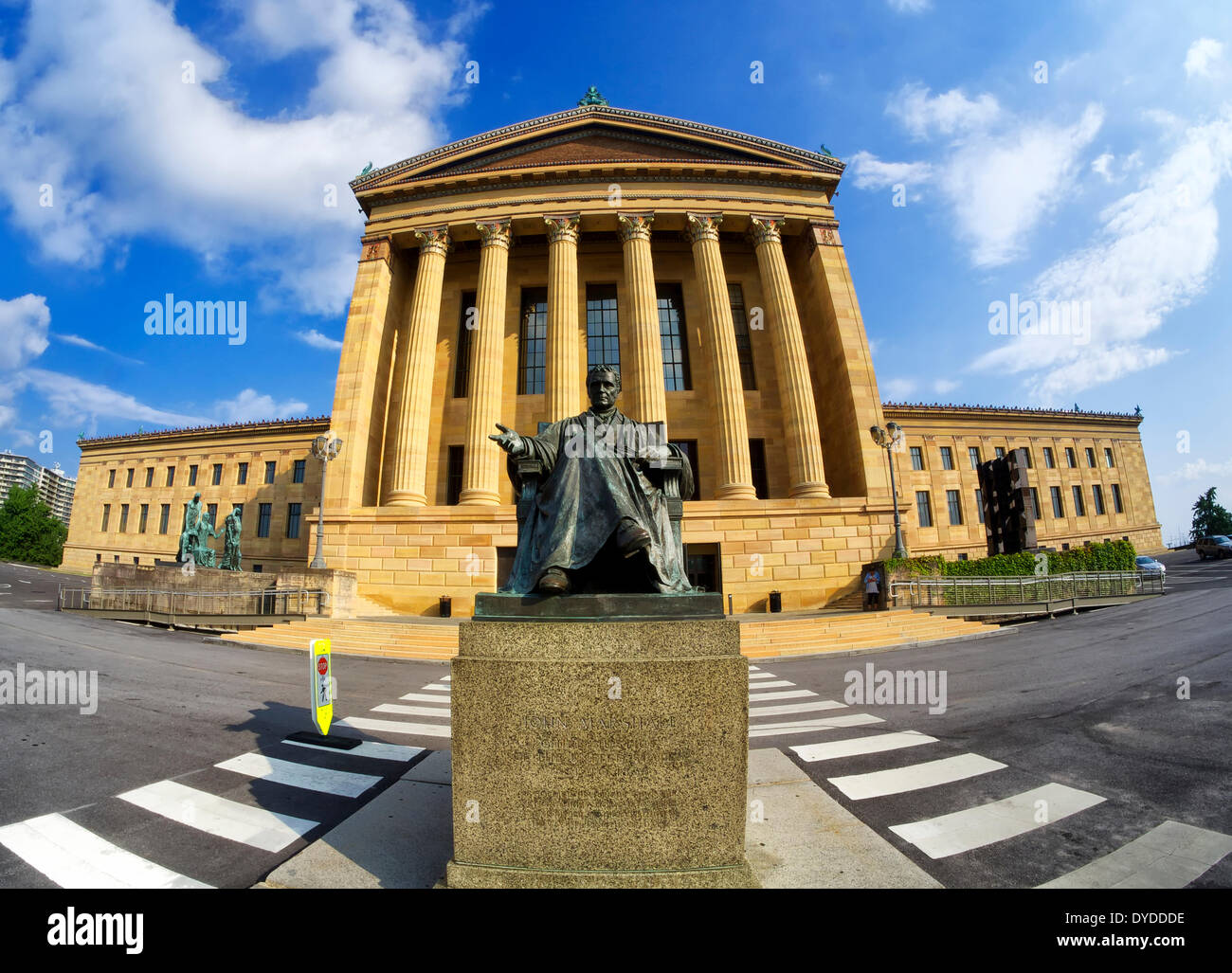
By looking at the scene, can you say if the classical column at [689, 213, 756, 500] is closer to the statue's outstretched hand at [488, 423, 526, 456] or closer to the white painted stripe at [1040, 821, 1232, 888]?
the white painted stripe at [1040, 821, 1232, 888]

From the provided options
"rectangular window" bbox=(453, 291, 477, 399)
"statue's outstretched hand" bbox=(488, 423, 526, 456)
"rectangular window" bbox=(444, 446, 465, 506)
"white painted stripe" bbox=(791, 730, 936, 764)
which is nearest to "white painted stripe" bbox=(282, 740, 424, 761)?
"statue's outstretched hand" bbox=(488, 423, 526, 456)

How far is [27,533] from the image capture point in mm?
58500

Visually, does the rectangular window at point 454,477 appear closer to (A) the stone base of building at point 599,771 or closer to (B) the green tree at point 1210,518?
(A) the stone base of building at point 599,771

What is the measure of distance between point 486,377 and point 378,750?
65.3 feet

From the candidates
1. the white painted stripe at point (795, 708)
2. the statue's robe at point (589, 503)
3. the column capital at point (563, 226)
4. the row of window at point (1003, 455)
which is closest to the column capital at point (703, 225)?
the column capital at point (563, 226)

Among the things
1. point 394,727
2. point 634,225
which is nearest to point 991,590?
point 394,727

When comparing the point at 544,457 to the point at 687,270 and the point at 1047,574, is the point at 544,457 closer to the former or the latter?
the point at 1047,574

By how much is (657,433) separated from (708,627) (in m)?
1.76

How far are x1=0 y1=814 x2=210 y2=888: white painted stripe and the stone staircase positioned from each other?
980 centimetres

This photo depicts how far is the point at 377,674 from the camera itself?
10789 mm

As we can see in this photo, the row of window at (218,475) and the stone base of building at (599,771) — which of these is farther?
the row of window at (218,475)

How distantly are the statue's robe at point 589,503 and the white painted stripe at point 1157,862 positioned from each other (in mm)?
2773

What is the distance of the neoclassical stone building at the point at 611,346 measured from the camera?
2152 cm
